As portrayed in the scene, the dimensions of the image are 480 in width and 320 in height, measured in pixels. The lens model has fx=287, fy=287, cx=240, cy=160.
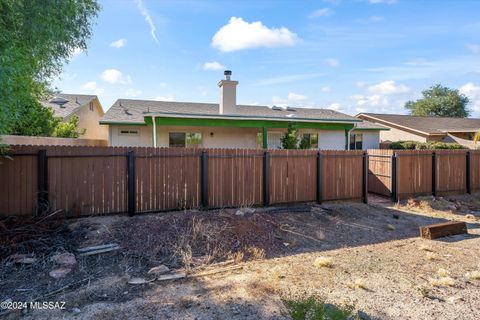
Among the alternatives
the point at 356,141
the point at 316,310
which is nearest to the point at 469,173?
the point at 356,141

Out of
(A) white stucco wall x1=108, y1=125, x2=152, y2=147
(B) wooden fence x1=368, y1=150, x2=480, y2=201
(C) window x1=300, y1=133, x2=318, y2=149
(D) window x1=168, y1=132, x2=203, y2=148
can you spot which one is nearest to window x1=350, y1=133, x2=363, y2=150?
(C) window x1=300, y1=133, x2=318, y2=149

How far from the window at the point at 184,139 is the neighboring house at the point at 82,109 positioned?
375 inches

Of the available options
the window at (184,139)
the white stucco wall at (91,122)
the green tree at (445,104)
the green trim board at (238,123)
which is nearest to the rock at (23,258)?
the green trim board at (238,123)

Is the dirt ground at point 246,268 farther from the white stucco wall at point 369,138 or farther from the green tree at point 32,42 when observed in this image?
the white stucco wall at point 369,138

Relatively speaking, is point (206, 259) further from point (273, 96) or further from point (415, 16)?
point (273, 96)

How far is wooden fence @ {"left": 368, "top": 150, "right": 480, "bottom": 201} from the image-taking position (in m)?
9.91

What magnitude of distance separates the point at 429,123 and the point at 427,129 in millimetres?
2448

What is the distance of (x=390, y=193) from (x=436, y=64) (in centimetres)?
1114

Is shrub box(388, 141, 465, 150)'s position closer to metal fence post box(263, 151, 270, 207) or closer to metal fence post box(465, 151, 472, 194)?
metal fence post box(465, 151, 472, 194)

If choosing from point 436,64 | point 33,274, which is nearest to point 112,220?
point 33,274

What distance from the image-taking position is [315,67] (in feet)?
56.9

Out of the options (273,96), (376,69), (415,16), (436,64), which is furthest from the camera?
(273,96)

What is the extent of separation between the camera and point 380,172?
10.5m

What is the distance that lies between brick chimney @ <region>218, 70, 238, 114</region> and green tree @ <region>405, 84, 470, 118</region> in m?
45.1
